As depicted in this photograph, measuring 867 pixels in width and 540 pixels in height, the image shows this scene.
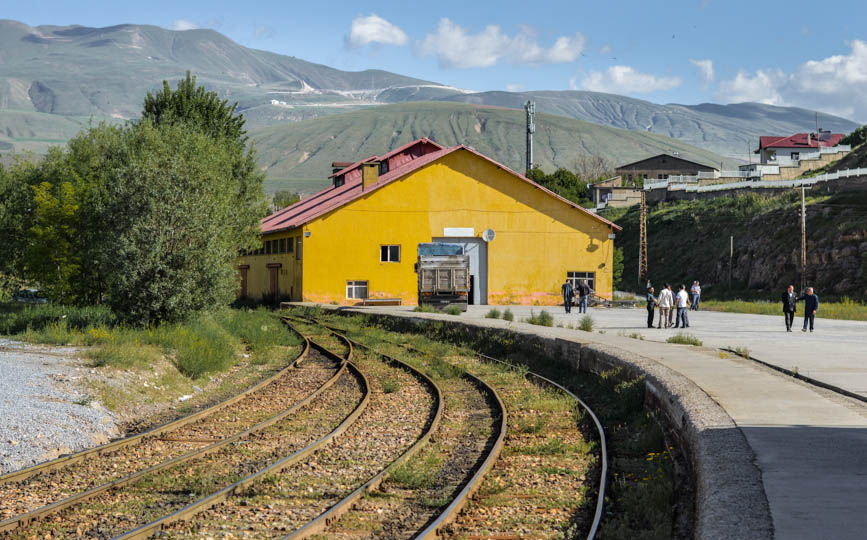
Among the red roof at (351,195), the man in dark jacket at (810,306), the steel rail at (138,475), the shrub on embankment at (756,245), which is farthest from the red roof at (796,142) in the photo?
the steel rail at (138,475)

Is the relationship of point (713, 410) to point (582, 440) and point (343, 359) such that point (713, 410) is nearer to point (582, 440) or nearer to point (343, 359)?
point (582, 440)

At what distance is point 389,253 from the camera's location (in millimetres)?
46719

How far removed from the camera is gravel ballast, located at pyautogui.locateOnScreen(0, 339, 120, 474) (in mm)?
9945

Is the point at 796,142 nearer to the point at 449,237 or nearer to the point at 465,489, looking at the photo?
the point at 449,237

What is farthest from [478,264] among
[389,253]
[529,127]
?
[529,127]

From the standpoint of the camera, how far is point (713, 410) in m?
10.6

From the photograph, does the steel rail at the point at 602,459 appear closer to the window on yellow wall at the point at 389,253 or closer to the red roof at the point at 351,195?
the window on yellow wall at the point at 389,253

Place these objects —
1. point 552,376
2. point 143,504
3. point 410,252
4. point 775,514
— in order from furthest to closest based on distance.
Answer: point 410,252
point 552,376
point 143,504
point 775,514

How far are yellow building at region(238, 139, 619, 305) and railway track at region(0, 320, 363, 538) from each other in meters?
30.0

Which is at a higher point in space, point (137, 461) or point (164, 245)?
point (164, 245)

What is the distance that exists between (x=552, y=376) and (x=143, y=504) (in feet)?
40.1

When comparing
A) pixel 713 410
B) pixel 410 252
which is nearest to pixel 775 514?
pixel 713 410

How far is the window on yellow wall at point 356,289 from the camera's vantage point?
4597cm

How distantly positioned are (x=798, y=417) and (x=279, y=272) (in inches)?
1647
